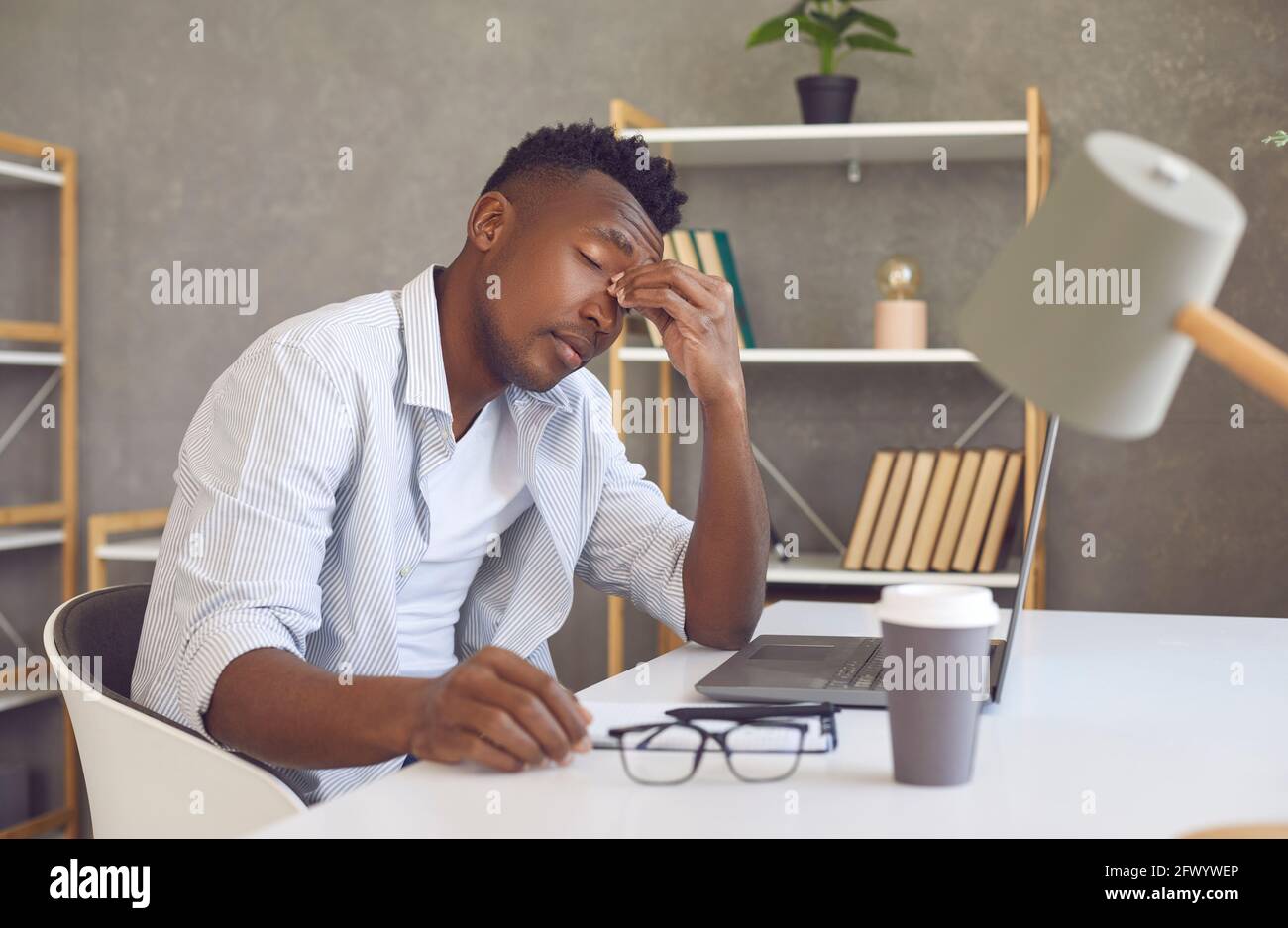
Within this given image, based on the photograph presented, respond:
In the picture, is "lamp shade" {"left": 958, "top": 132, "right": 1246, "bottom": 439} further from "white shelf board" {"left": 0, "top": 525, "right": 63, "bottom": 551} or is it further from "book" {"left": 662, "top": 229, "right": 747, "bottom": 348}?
"white shelf board" {"left": 0, "top": 525, "right": 63, "bottom": 551}

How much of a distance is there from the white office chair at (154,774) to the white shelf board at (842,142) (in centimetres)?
161

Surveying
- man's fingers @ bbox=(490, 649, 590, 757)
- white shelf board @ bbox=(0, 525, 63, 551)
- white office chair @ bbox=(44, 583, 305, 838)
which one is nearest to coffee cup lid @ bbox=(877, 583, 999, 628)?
man's fingers @ bbox=(490, 649, 590, 757)

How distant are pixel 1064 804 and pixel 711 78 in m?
2.30

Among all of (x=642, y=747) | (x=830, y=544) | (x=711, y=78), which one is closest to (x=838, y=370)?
(x=830, y=544)

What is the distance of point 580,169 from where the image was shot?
144 cm

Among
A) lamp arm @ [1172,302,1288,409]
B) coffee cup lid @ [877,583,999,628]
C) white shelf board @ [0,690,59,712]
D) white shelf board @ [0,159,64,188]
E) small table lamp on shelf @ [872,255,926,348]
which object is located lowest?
white shelf board @ [0,690,59,712]

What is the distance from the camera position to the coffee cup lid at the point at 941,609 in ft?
2.60

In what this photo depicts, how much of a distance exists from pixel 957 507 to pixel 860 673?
4.33 feet

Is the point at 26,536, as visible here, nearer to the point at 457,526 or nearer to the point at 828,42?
the point at 457,526

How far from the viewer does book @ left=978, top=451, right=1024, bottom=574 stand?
2.38 meters

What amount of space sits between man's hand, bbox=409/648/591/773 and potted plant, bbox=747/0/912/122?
1.91 meters

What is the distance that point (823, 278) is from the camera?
2781 mm
